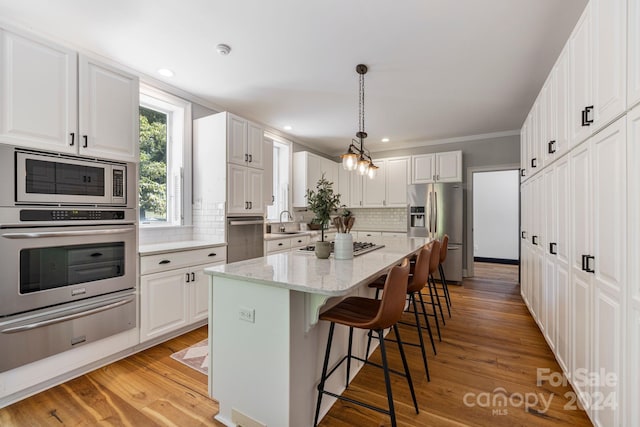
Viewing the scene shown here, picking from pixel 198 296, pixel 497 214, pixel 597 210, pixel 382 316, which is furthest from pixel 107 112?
pixel 497 214

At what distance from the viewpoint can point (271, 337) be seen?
4.93ft

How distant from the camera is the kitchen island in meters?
1.46

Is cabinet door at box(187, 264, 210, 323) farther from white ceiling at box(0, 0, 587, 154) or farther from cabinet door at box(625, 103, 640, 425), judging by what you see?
cabinet door at box(625, 103, 640, 425)

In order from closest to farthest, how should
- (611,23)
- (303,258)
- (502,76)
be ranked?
(611,23), (303,258), (502,76)

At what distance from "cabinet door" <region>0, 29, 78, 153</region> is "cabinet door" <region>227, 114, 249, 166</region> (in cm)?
146

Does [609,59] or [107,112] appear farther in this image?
[107,112]

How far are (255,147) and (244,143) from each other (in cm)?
21

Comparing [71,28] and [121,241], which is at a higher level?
[71,28]

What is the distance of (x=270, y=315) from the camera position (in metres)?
1.51

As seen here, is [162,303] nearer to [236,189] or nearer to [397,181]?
[236,189]

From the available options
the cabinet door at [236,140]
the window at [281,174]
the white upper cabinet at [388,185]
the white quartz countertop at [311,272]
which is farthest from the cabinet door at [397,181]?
the white quartz countertop at [311,272]

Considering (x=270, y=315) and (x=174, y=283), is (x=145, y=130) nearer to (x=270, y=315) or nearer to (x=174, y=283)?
(x=174, y=283)

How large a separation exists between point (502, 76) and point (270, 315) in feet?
11.4

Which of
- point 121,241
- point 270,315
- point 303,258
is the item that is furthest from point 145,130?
point 270,315
